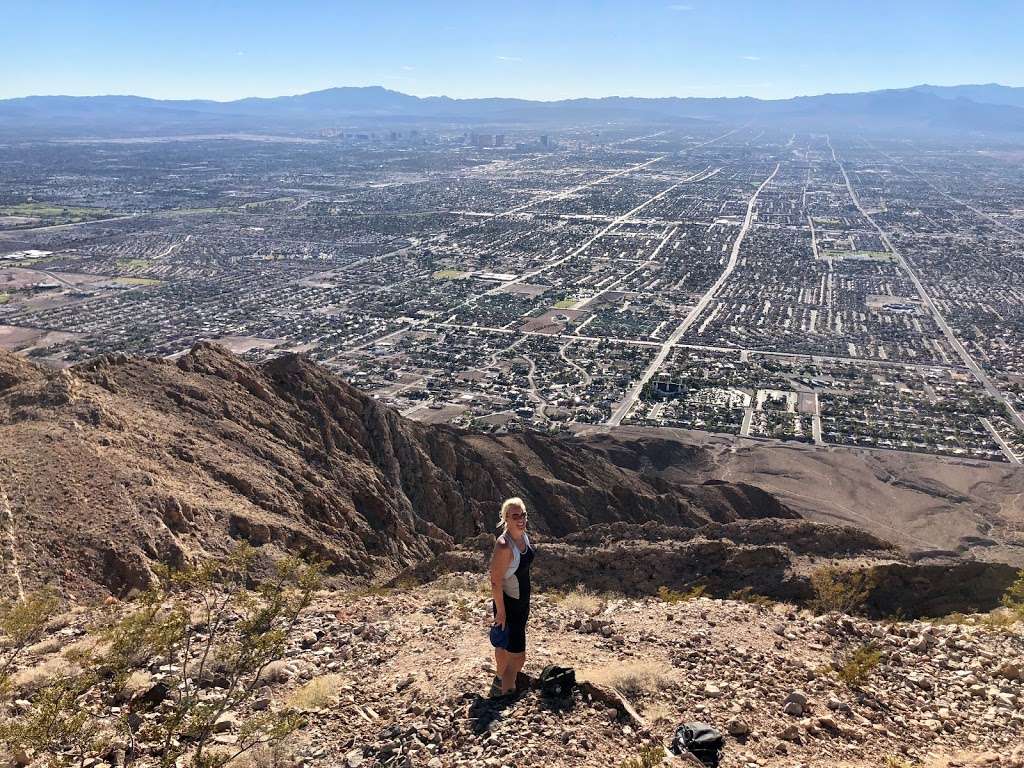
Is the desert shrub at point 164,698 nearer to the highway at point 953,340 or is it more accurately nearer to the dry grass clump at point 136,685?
the dry grass clump at point 136,685

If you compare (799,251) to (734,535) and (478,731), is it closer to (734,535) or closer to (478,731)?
(734,535)

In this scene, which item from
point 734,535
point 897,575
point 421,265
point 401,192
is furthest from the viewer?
point 401,192

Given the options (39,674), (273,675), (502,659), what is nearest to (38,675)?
(39,674)

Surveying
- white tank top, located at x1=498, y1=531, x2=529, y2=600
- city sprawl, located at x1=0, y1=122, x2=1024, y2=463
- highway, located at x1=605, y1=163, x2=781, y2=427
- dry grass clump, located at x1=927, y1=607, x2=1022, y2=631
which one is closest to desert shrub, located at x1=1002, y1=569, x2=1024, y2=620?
dry grass clump, located at x1=927, y1=607, x2=1022, y2=631

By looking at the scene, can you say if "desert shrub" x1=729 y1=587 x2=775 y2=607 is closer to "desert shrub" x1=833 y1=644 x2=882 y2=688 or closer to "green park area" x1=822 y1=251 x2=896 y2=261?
"desert shrub" x1=833 y1=644 x2=882 y2=688

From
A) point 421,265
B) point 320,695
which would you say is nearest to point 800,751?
point 320,695
